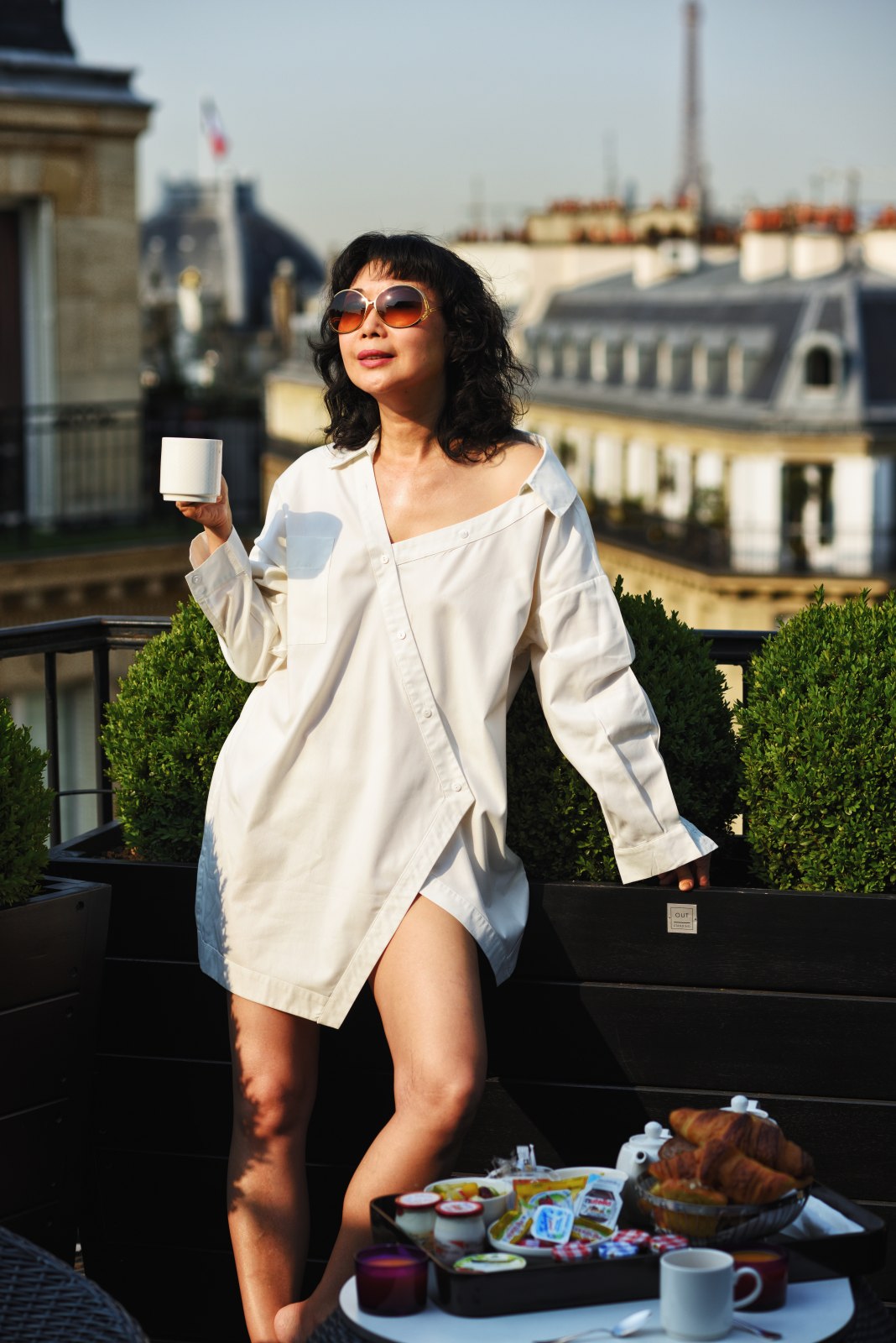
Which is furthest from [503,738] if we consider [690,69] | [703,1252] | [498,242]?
[690,69]

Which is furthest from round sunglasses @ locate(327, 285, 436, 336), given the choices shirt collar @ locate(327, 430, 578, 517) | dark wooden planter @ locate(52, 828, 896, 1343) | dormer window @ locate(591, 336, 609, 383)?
dormer window @ locate(591, 336, 609, 383)

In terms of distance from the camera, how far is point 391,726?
3174mm

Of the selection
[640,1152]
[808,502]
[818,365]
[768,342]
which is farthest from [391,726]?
[768,342]

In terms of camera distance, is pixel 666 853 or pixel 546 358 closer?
pixel 666 853

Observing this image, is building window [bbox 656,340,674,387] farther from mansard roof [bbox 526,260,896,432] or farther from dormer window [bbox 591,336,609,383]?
dormer window [bbox 591,336,609,383]

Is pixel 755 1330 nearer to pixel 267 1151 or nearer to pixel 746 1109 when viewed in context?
pixel 746 1109

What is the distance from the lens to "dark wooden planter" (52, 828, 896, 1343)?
3.41m

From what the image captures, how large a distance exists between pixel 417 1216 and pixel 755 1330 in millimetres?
487

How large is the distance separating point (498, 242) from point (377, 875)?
58779 mm

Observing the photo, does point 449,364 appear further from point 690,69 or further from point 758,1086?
point 690,69

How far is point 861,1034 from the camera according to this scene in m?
3.40

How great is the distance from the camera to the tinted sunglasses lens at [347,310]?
10.7ft

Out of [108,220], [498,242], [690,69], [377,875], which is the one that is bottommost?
[377,875]

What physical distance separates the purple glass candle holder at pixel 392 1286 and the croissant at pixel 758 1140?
1.44 ft
